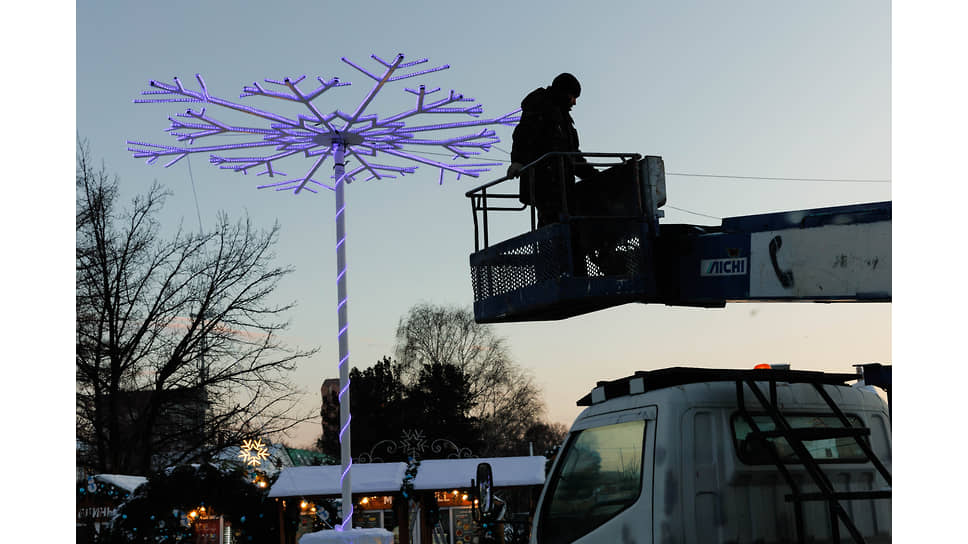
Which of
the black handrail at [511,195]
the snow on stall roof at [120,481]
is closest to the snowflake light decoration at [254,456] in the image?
the snow on stall roof at [120,481]

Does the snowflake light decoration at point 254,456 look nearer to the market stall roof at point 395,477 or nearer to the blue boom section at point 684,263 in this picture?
the market stall roof at point 395,477

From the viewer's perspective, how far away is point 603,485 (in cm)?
537

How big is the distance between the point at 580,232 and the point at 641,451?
1.30m

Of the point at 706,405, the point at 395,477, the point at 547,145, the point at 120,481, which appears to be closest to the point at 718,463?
the point at 706,405

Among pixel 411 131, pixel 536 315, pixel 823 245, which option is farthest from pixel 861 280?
pixel 411 131

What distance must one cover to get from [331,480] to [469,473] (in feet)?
10.2

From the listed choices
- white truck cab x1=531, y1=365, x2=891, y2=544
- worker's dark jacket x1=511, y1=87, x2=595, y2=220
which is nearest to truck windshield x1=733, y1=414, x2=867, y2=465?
white truck cab x1=531, y1=365, x2=891, y2=544

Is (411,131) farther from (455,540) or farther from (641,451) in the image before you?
(455,540)

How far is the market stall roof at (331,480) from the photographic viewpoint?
Answer: 20.2 meters

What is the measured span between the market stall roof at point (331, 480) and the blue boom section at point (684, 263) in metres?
14.9

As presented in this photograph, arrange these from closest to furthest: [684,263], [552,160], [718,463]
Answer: [718,463]
[684,263]
[552,160]

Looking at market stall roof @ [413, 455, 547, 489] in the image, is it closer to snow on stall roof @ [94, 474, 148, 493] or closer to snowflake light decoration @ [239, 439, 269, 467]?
snowflake light decoration @ [239, 439, 269, 467]

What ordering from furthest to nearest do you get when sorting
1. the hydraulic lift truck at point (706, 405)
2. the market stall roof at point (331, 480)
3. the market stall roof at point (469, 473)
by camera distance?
1. the market stall roof at point (469, 473)
2. the market stall roof at point (331, 480)
3. the hydraulic lift truck at point (706, 405)

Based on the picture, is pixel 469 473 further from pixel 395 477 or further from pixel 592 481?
pixel 592 481
